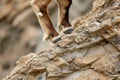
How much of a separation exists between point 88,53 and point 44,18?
1696 mm

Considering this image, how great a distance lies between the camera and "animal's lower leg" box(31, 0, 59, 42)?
685 centimetres

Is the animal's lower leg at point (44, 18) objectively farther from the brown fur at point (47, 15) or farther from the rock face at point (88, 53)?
the rock face at point (88, 53)

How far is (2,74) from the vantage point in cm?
1961

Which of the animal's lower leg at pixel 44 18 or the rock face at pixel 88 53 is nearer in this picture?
the rock face at pixel 88 53

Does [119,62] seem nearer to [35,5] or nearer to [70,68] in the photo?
[70,68]

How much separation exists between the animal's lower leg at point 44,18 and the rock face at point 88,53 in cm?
80

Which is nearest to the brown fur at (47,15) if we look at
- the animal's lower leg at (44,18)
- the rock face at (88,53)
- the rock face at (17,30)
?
the animal's lower leg at (44,18)

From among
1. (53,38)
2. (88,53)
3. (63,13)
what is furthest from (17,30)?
(88,53)

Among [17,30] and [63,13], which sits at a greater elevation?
[17,30]

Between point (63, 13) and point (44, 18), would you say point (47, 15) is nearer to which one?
point (44, 18)

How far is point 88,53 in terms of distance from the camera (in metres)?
5.62

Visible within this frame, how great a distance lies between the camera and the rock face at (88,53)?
5.38 meters

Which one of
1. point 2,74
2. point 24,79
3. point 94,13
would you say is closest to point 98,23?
point 94,13

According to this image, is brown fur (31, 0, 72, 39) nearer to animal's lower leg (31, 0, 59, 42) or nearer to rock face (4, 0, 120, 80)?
animal's lower leg (31, 0, 59, 42)
